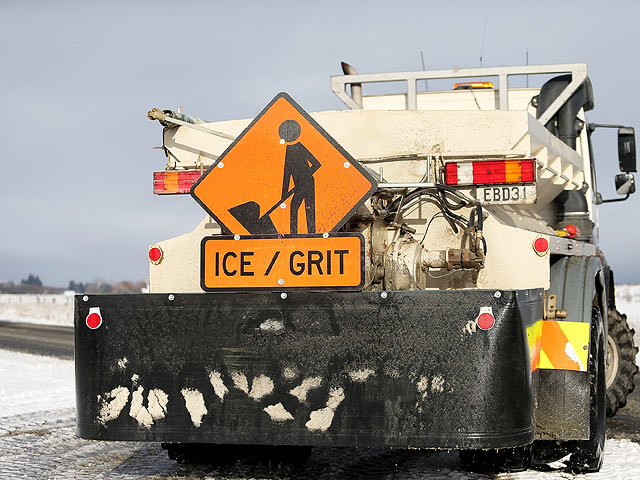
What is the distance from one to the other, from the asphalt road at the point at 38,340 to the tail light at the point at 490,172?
478 inches

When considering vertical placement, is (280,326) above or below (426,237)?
below

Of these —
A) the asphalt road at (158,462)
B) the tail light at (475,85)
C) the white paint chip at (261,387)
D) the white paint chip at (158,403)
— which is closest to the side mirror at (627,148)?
the tail light at (475,85)

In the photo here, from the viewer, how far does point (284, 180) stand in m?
4.37

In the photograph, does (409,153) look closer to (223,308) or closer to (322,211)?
(322,211)

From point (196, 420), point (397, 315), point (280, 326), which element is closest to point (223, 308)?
point (280, 326)

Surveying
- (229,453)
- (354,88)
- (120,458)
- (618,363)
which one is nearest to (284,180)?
(229,453)

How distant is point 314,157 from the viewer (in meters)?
4.35

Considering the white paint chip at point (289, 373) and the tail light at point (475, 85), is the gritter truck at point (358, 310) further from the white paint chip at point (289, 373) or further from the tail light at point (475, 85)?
the tail light at point (475, 85)

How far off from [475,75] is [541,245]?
10.8ft

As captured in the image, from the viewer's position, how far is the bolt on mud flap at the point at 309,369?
152 inches

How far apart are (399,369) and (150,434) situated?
4.23ft

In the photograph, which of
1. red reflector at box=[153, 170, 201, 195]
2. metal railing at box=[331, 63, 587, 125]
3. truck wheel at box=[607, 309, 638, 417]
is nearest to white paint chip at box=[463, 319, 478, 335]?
red reflector at box=[153, 170, 201, 195]

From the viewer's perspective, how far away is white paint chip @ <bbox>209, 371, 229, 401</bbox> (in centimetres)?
413

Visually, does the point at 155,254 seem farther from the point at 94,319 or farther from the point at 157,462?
the point at 157,462
